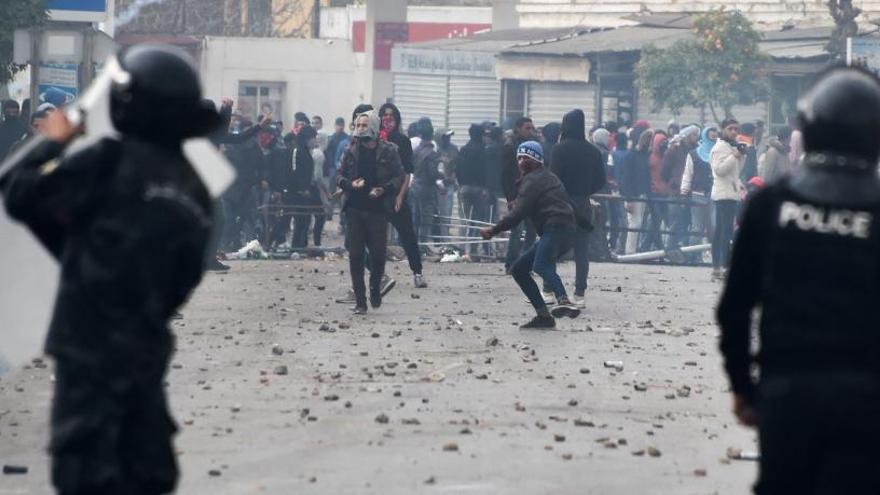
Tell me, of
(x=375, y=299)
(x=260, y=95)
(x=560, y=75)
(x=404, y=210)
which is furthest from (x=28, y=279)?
(x=260, y=95)

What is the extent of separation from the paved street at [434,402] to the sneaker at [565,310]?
0.09 metres

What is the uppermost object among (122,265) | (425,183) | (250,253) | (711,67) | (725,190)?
(711,67)

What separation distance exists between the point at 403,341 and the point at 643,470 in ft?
18.6

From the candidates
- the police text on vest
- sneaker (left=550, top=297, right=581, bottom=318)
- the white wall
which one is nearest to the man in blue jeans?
sneaker (left=550, top=297, right=581, bottom=318)

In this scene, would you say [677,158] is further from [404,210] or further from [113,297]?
[113,297]

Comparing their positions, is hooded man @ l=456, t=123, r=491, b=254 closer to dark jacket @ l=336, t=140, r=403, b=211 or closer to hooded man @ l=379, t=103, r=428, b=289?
hooded man @ l=379, t=103, r=428, b=289

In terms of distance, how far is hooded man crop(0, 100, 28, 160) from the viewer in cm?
1958

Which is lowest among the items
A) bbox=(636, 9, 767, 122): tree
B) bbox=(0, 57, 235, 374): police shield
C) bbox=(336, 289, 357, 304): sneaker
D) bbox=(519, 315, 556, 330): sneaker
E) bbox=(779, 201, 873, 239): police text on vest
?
bbox=(336, 289, 357, 304): sneaker

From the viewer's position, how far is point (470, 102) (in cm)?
4209

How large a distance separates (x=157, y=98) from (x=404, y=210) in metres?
13.6

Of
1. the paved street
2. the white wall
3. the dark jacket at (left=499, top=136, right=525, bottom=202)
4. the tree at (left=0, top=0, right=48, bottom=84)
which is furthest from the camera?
the white wall

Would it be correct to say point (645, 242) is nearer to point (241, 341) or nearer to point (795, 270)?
point (241, 341)

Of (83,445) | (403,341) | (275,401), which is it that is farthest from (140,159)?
(403,341)

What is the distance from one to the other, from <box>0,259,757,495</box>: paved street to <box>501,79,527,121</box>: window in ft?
71.2
